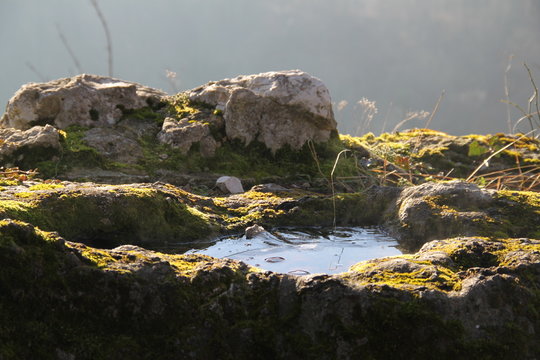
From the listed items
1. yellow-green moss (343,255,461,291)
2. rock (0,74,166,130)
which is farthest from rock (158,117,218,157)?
yellow-green moss (343,255,461,291)

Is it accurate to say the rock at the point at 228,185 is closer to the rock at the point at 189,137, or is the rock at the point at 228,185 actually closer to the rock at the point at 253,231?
the rock at the point at 189,137

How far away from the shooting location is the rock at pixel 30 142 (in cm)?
786

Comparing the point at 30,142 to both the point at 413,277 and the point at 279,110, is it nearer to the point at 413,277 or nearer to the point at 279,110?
the point at 279,110

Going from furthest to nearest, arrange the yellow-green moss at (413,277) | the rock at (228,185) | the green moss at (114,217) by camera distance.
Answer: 1. the rock at (228,185)
2. the green moss at (114,217)
3. the yellow-green moss at (413,277)

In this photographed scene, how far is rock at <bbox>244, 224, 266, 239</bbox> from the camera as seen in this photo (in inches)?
183

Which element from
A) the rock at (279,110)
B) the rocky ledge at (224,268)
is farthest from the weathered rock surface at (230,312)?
the rock at (279,110)

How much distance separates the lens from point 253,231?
15.4ft

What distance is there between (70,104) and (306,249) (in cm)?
646

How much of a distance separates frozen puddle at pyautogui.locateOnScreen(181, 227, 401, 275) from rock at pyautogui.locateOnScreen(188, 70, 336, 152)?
4.49 m

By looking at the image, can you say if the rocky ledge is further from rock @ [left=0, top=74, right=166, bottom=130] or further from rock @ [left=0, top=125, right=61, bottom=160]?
rock @ [left=0, top=74, right=166, bottom=130]

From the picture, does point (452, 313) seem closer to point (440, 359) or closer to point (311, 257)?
point (440, 359)

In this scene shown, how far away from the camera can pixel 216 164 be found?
877 centimetres

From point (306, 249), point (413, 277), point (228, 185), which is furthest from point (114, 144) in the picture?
point (413, 277)

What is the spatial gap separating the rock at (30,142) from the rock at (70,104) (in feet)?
3.58
